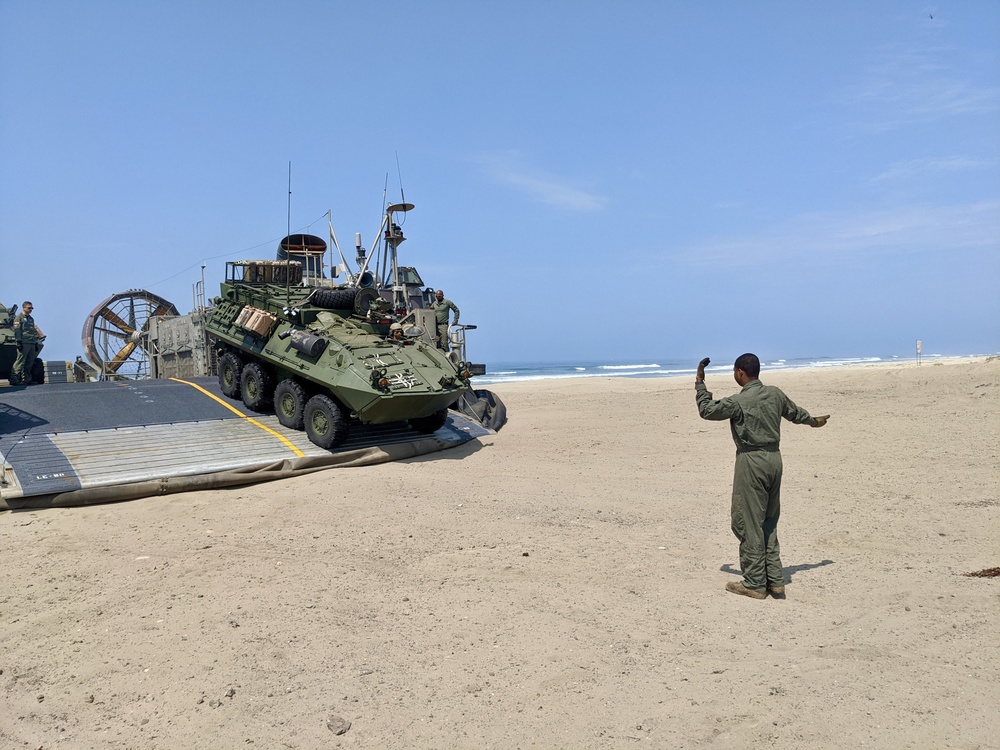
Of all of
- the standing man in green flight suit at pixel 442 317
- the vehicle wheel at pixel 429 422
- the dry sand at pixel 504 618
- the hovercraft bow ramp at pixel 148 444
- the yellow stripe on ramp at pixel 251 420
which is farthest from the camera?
the standing man in green flight suit at pixel 442 317

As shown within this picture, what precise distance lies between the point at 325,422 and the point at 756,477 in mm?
7350

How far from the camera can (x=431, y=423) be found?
12.5 meters

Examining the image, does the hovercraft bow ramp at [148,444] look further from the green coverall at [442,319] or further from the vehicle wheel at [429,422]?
the green coverall at [442,319]

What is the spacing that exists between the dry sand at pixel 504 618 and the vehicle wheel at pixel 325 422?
4.89 feet

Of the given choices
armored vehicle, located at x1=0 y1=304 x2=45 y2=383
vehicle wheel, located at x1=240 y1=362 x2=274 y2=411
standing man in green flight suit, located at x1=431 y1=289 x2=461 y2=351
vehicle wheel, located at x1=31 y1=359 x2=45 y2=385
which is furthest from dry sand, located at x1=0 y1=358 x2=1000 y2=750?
vehicle wheel, located at x1=31 y1=359 x2=45 y2=385

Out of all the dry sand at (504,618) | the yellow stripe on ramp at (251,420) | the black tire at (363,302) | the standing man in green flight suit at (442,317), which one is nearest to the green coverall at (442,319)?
the standing man in green flight suit at (442,317)

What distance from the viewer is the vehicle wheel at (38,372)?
17.8m

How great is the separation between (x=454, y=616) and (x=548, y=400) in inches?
708

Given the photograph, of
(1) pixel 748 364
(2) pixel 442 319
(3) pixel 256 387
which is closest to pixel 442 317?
(2) pixel 442 319

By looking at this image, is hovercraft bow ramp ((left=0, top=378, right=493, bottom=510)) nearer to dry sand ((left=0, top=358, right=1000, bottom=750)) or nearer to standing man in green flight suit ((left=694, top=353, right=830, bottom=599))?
dry sand ((left=0, top=358, right=1000, bottom=750))

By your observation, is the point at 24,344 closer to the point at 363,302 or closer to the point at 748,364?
the point at 363,302

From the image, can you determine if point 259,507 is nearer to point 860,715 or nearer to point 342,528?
point 342,528

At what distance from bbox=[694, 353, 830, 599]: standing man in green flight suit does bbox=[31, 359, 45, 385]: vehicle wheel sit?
1755cm

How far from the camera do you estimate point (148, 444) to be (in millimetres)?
10562
